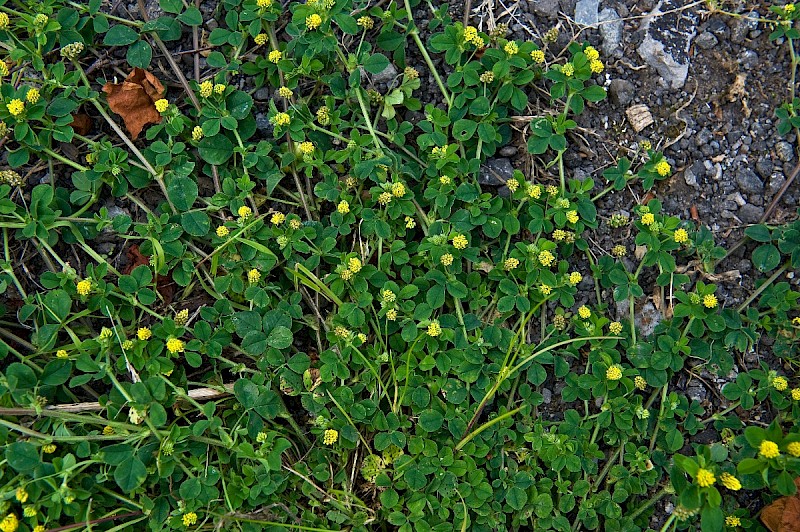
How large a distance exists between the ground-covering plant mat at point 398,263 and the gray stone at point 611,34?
0.05 ft

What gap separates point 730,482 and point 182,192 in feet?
7.75

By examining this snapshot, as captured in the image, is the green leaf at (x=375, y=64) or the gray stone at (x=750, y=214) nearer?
the green leaf at (x=375, y=64)

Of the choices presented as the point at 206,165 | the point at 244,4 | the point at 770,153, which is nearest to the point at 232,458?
the point at 206,165

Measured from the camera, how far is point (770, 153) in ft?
9.18

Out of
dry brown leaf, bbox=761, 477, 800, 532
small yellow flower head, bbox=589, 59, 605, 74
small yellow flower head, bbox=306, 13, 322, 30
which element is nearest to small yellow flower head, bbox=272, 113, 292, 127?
small yellow flower head, bbox=306, 13, 322, 30

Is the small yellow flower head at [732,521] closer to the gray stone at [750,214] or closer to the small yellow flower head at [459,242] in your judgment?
the gray stone at [750,214]

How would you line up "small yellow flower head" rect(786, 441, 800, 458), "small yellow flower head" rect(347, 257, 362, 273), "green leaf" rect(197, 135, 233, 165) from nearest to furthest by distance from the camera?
1. "small yellow flower head" rect(786, 441, 800, 458)
2. "small yellow flower head" rect(347, 257, 362, 273)
3. "green leaf" rect(197, 135, 233, 165)

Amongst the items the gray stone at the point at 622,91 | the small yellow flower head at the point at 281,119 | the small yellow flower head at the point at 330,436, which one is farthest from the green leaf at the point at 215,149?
the gray stone at the point at 622,91

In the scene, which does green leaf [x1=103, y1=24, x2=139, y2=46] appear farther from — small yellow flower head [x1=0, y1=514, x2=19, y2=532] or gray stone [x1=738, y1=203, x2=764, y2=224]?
gray stone [x1=738, y1=203, x2=764, y2=224]

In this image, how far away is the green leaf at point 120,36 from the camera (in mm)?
2607

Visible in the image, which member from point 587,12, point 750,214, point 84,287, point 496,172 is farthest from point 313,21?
point 750,214

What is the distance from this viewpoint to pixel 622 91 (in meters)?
2.79

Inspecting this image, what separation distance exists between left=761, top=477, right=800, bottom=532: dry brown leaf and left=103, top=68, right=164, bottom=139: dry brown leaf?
294 cm

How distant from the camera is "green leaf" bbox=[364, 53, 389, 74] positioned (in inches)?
104
